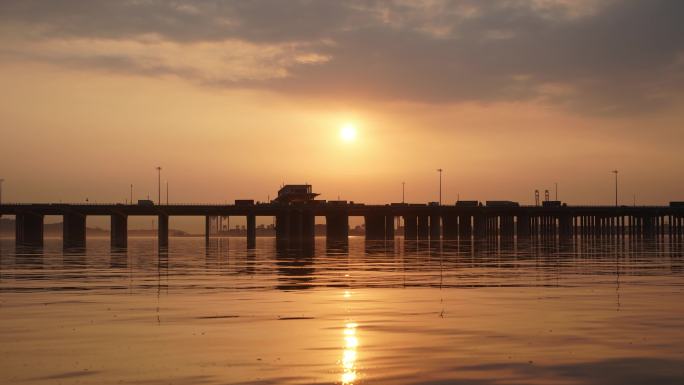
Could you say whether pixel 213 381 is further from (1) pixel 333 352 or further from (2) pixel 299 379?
(1) pixel 333 352

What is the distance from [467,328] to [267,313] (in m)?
8.64

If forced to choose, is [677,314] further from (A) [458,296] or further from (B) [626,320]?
(A) [458,296]

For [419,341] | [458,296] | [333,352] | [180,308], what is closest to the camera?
[333,352]

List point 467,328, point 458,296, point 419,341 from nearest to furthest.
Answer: point 419,341 → point 467,328 → point 458,296

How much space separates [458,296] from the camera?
4031cm

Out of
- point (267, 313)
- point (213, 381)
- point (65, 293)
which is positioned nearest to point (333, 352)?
point (213, 381)

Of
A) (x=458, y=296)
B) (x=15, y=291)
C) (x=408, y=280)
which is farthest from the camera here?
(x=408, y=280)

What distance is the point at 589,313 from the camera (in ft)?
106

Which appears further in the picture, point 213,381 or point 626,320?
point 626,320

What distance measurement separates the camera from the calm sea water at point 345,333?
2012 cm

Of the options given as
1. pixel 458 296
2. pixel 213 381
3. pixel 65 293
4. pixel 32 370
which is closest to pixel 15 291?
pixel 65 293

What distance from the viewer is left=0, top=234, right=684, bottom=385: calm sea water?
2012cm

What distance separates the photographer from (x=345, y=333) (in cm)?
2708

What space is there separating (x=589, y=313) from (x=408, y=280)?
20.7 metres
